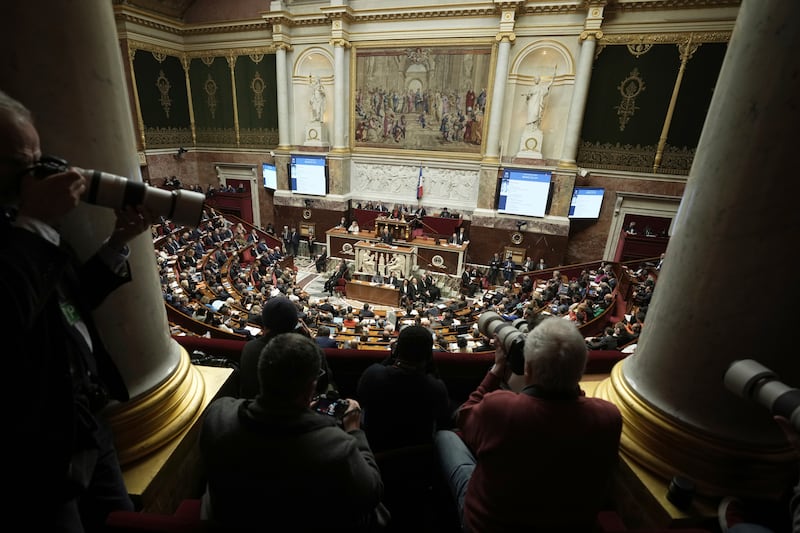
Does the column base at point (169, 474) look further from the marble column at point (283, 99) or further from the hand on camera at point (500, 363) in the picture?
the marble column at point (283, 99)

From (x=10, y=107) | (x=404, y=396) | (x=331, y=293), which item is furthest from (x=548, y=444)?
(x=331, y=293)

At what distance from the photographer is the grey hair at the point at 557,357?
143 centimetres

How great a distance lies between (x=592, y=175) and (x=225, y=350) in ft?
43.1

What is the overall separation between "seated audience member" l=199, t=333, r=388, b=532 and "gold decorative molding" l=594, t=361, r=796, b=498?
1.45 meters

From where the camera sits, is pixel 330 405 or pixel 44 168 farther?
pixel 330 405

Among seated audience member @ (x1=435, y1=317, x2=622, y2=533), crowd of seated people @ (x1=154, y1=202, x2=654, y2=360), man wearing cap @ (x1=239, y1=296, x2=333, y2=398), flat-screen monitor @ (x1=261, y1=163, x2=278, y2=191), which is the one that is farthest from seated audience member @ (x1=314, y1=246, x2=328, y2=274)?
seated audience member @ (x1=435, y1=317, x2=622, y2=533)

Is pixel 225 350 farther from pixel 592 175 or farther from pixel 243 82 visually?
pixel 243 82

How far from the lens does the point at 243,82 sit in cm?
1559

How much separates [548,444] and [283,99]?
1633 centimetres

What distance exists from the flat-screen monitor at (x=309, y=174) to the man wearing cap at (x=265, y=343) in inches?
509

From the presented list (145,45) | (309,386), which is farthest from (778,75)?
(145,45)

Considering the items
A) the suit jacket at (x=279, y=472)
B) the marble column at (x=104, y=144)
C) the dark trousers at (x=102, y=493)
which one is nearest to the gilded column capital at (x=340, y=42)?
the marble column at (x=104, y=144)

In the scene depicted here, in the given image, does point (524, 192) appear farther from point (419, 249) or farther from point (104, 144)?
point (104, 144)

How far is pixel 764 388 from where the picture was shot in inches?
57.1
